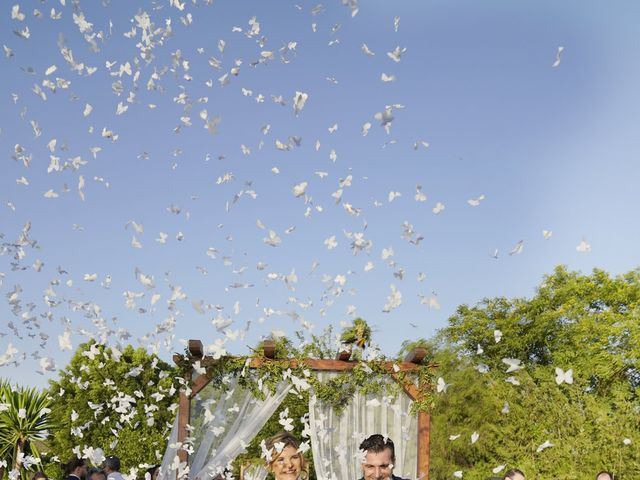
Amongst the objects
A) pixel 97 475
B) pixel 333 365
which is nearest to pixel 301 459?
pixel 97 475

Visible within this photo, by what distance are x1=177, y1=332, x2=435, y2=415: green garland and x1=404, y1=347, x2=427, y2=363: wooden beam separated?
0.47ft

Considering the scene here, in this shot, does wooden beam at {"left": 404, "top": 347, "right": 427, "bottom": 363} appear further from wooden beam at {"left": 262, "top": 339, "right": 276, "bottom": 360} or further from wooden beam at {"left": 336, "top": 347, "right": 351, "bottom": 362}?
wooden beam at {"left": 262, "top": 339, "right": 276, "bottom": 360}

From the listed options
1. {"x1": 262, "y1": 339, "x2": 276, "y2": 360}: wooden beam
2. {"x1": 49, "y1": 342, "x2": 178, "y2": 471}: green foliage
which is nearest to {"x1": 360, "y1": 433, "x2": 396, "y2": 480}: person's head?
{"x1": 262, "y1": 339, "x2": 276, "y2": 360}: wooden beam

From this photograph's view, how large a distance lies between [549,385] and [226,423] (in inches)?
688

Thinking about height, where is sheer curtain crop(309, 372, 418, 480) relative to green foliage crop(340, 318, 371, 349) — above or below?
below

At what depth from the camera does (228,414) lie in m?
13.5

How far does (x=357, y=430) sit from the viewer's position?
13594 mm

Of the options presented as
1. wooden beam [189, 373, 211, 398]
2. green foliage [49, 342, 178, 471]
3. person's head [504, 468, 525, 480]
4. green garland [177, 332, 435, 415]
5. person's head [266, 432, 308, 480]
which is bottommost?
person's head [266, 432, 308, 480]

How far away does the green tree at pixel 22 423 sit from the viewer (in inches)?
983

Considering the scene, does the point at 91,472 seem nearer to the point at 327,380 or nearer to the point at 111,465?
the point at 111,465

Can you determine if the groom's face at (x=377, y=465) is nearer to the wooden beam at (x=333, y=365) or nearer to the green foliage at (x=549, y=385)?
the wooden beam at (x=333, y=365)

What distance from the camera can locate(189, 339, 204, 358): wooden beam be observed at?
1252cm

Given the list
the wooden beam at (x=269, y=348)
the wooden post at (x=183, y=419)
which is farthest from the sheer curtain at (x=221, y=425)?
the wooden beam at (x=269, y=348)

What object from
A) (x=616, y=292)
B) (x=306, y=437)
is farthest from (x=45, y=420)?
(x=616, y=292)
